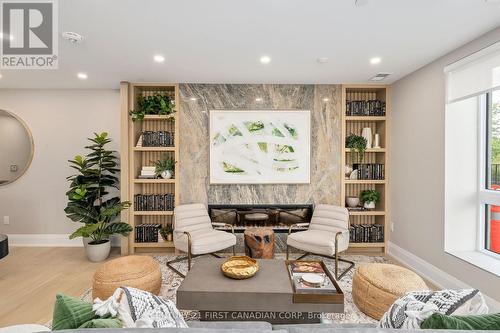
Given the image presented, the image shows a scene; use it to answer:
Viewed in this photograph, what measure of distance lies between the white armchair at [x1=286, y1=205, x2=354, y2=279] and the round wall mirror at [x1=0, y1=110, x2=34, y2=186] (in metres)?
4.44

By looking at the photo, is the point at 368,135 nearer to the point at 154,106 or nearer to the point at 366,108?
the point at 366,108

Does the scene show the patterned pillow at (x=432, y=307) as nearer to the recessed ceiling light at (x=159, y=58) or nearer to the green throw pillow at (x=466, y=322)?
the green throw pillow at (x=466, y=322)

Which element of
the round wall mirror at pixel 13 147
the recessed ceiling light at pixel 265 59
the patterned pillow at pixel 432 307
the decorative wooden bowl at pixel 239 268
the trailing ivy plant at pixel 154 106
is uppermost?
the recessed ceiling light at pixel 265 59

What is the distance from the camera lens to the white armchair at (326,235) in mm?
3064

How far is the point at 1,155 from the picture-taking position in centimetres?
414

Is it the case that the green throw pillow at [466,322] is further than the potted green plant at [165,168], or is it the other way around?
the potted green plant at [165,168]

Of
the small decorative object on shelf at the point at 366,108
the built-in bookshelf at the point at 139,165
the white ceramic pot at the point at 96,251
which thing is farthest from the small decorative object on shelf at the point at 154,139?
the small decorative object on shelf at the point at 366,108

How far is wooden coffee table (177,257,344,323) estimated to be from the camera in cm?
187

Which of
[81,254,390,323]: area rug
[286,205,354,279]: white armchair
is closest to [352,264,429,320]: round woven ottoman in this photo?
[81,254,390,323]: area rug

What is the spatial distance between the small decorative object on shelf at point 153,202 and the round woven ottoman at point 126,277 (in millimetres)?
1336

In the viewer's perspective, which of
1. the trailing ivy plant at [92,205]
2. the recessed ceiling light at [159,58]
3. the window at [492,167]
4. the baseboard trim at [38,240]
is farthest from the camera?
the baseboard trim at [38,240]

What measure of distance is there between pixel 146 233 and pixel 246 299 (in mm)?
2515

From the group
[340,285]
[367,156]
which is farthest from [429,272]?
[367,156]

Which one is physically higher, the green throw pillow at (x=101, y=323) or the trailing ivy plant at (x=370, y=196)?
the trailing ivy plant at (x=370, y=196)
